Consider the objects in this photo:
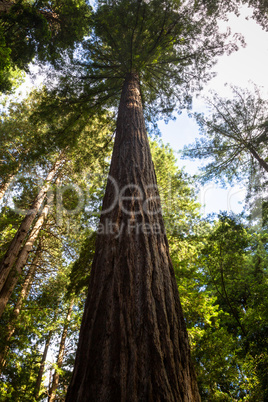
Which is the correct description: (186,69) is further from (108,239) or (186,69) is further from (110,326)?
(110,326)

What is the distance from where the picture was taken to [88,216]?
7.44m

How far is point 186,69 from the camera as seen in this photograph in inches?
283

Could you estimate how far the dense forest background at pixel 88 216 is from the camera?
495 cm

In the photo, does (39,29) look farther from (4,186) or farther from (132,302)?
(132,302)

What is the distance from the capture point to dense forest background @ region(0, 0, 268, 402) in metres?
4.95

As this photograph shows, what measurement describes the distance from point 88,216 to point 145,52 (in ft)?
17.1

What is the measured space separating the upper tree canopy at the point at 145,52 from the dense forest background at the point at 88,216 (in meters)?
0.13

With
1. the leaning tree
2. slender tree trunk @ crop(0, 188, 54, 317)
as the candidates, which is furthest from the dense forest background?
the leaning tree

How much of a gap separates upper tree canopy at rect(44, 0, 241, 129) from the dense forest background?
→ 0.13m

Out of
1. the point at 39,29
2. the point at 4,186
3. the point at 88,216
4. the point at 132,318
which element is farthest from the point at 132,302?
the point at 4,186

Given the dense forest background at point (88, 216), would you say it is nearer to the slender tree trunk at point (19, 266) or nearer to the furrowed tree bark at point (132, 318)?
the slender tree trunk at point (19, 266)

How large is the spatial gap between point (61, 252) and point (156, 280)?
9551 millimetres

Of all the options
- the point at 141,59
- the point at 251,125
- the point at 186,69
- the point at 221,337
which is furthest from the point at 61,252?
the point at 251,125

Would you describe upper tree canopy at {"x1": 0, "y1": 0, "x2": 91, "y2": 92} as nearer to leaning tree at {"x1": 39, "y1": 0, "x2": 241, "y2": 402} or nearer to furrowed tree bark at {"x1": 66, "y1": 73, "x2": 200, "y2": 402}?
leaning tree at {"x1": 39, "y1": 0, "x2": 241, "y2": 402}
